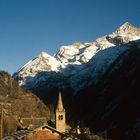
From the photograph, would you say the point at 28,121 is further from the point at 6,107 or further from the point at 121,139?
the point at 121,139

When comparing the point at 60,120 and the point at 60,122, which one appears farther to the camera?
the point at 60,120

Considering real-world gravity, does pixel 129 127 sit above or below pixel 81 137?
above

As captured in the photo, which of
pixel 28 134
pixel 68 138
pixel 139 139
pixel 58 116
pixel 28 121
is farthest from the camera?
pixel 28 121

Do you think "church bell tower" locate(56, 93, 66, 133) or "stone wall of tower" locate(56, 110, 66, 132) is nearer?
"stone wall of tower" locate(56, 110, 66, 132)

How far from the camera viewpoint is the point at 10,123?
150m

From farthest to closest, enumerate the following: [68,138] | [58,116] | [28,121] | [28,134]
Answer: [28,121] < [58,116] < [28,134] < [68,138]

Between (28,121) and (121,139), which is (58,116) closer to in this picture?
(121,139)

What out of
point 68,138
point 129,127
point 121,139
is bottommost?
point 68,138

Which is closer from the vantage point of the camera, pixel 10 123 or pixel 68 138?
pixel 68 138

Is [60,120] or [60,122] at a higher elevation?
[60,120]

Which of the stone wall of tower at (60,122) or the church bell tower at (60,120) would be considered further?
the church bell tower at (60,120)

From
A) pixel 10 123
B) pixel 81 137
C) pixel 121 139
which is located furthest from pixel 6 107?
pixel 81 137

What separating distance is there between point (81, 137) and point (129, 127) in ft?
409

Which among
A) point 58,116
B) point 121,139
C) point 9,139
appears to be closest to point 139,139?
point 9,139
